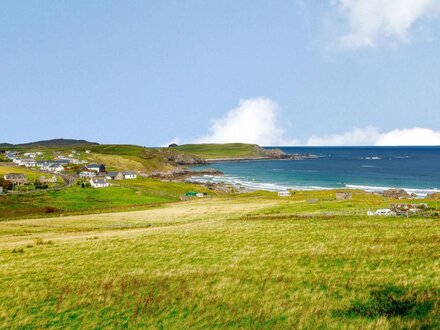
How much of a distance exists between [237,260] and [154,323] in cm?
972

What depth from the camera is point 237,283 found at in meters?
19.4

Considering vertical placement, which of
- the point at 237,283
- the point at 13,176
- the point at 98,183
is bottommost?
the point at 98,183

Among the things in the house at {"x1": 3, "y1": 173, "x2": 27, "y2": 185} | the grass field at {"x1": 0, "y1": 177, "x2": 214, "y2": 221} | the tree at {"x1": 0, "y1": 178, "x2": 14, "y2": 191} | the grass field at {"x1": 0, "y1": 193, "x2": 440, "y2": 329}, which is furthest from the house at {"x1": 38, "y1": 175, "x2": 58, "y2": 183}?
the grass field at {"x1": 0, "y1": 193, "x2": 440, "y2": 329}

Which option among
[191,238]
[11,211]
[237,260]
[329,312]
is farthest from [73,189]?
[329,312]

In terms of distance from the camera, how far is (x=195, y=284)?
19.8 metres

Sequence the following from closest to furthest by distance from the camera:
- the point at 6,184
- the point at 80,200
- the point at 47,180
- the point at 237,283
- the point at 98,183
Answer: the point at 237,283 → the point at 80,200 → the point at 6,184 → the point at 98,183 → the point at 47,180

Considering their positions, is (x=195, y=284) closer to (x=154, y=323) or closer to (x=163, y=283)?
(x=163, y=283)

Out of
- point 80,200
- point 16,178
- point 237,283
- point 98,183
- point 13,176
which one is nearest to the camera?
point 237,283

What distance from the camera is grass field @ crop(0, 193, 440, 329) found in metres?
15.3

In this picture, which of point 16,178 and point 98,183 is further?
point 98,183

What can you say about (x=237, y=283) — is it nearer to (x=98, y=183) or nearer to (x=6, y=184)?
(x=98, y=183)

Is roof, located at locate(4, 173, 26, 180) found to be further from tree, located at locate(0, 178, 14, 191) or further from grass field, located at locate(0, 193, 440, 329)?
grass field, located at locate(0, 193, 440, 329)

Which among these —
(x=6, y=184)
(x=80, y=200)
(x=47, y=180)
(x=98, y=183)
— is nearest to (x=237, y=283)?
(x=80, y=200)

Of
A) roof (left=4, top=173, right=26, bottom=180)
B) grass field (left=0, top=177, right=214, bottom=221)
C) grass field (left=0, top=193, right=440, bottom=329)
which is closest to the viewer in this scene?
grass field (left=0, top=193, right=440, bottom=329)
